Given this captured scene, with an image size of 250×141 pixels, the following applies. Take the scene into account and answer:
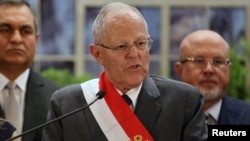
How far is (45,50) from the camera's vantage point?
27.0 feet

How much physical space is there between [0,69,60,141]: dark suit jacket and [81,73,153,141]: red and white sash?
925 millimetres

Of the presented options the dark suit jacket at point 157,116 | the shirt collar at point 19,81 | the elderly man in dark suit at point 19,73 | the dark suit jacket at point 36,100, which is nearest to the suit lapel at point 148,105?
the dark suit jacket at point 157,116

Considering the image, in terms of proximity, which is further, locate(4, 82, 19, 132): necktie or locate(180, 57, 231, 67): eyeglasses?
locate(180, 57, 231, 67): eyeglasses

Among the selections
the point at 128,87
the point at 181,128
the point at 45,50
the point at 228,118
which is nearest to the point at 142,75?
the point at 128,87

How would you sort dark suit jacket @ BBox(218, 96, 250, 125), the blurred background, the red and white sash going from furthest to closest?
the blurred background, dark suit jacket @ BBox(218, 96, 250, 125), the red and white sash

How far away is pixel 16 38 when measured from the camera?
4.29 metres

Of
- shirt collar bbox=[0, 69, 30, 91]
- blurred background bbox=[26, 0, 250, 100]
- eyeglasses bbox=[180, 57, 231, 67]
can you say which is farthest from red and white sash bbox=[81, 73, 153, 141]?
blurred background bbox=[26, 0, 250, 100]

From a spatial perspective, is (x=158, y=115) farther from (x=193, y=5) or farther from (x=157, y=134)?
(x=193, y=5)

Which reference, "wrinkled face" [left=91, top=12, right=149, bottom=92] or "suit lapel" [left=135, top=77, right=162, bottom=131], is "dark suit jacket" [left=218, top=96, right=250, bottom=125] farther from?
"wrinkled face" [left=91, top=12, right=149, bottom=92]

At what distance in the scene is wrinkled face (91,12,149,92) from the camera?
316 cm

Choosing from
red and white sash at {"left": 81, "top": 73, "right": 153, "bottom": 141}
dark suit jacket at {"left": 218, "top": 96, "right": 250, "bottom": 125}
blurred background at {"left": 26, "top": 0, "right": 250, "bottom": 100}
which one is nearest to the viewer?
red and white sash at {"left": 81, "top": 73, "right": 153, "bottom": 141}

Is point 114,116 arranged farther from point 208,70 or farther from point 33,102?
point 208,70

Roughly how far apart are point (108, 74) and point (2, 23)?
127 cm

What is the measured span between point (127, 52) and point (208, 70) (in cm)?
133
